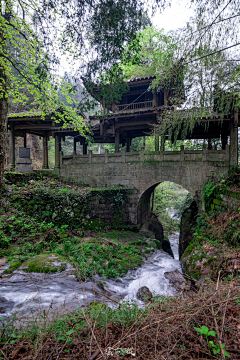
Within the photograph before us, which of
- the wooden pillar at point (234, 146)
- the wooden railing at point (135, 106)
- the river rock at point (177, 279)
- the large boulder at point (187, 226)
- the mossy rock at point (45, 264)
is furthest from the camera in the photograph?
the wooden railing at point (135, 106)

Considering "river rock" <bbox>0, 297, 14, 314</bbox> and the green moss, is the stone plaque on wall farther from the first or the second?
"river rock" <bbox>0, 297, 14, 314</bbox>

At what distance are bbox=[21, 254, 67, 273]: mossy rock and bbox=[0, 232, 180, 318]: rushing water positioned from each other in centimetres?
16

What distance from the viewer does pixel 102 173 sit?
37.9 feet

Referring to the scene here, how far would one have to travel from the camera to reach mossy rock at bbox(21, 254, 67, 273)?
16.6 ft

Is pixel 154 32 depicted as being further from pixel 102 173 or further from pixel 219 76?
pixel 219 76

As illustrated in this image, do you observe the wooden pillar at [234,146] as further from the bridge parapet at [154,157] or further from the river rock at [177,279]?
the river rock at [177,279]

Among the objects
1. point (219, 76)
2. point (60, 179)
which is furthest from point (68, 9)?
point (60, 179)

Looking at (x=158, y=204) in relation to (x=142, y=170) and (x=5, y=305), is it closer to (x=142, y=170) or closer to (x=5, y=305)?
(x=142, y=170)

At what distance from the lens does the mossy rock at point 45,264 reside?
5.05m

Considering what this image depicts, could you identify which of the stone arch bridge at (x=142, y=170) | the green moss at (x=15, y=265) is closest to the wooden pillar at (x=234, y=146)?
the stone arch bridge at (x=142, y=170)

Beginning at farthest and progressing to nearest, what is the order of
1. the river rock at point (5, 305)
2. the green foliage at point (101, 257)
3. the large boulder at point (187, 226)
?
the large boulder at point (187, 226)
the green foliage at point (101, 257)
the river rock at point (5, 305)

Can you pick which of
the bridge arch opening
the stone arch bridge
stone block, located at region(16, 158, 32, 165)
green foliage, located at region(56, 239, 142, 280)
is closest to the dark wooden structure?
the stone arch bridge

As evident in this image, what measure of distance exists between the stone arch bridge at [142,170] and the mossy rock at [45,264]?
5.81m

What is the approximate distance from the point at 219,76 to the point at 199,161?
604 centimetres
